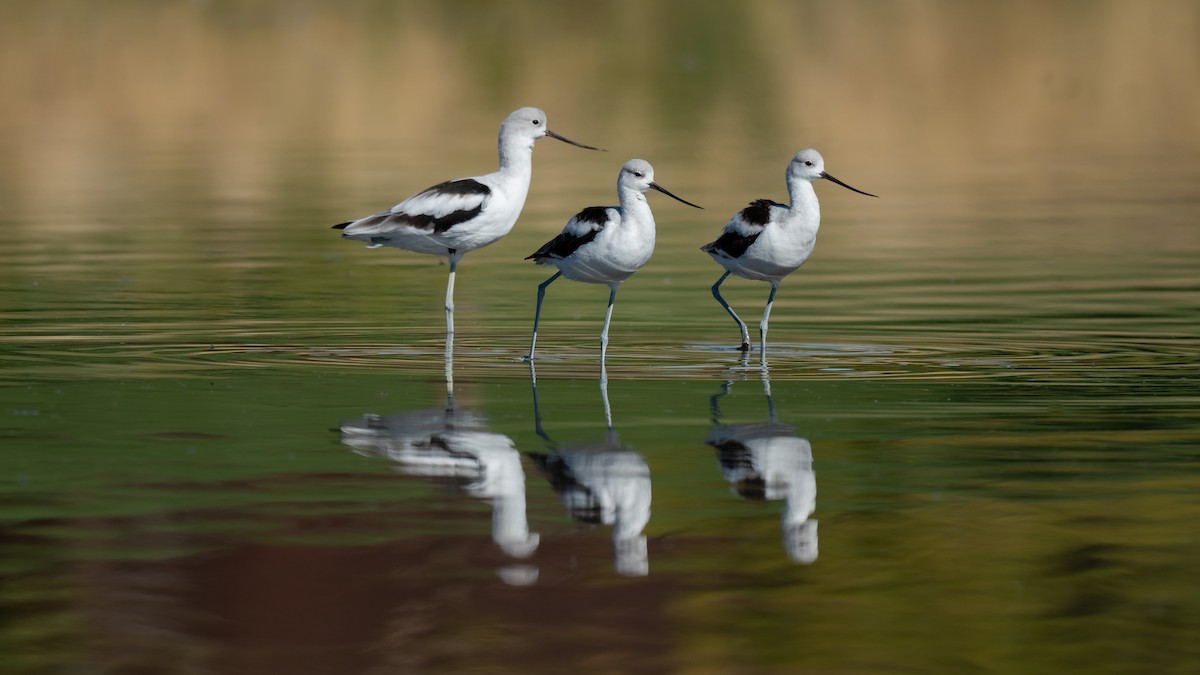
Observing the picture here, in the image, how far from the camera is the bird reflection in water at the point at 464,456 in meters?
7.72

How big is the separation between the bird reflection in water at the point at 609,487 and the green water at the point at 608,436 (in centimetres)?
3

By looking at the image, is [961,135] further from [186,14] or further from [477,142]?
[186,14]

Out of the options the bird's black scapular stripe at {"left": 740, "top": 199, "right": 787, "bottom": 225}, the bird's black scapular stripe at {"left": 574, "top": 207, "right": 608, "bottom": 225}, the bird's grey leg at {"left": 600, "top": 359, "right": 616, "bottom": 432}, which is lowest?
the bird's grey leg at {"left": 600, "top": 359, "right": 616, "bottom": 432}

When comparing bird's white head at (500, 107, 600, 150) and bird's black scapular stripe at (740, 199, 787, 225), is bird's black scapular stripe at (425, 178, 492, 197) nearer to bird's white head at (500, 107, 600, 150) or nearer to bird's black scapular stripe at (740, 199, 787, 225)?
bird's white head at (500, 107, 600, 150)

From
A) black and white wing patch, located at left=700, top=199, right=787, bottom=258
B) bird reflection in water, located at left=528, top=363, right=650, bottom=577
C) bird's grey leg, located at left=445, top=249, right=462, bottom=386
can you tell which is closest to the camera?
bird reflection in water, located at left=528, top=363, right=650, bottom=577

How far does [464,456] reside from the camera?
9.34 m

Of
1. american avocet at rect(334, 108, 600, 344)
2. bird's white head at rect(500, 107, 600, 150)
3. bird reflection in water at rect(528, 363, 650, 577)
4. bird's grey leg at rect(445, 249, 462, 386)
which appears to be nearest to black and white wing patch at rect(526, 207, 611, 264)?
bird's grey leg at rect(445, 249, 462, 386)

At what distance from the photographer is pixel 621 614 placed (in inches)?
265

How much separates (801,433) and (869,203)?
54.8ft

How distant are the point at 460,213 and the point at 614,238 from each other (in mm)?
1951

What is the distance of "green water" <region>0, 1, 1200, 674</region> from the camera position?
6598 mm

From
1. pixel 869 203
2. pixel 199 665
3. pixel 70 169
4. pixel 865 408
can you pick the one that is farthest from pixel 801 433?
pixel 70 169

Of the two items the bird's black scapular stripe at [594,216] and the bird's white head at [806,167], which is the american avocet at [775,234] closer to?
the bird's white head at [806,167]

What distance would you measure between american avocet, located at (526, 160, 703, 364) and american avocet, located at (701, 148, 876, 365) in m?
1.26
